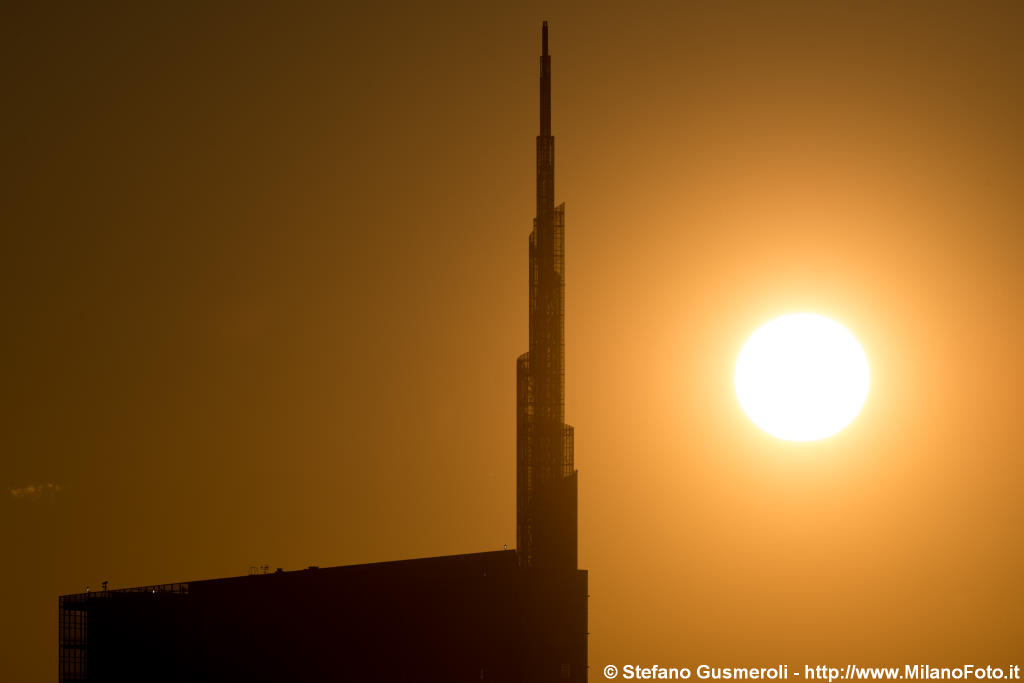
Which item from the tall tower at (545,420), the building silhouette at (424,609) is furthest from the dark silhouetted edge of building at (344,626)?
the tall tower at (545,420)

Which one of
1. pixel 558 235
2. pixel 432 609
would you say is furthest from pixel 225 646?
pixel 558 235

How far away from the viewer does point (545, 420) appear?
183 metres

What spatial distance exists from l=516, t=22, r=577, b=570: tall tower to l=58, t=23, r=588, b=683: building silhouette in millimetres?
137

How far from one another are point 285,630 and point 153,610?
1124 cm

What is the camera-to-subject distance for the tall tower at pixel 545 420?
18212 cm

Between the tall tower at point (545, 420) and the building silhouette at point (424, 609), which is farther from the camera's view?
the tall tower at point (545, 420)

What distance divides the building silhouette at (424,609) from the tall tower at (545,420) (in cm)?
14

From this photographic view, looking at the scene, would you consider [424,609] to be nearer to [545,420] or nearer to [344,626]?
[344,626]

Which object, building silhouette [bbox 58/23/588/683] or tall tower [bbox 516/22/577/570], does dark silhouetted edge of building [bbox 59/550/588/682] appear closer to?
building silhouette [bbox 58/23/588/683]

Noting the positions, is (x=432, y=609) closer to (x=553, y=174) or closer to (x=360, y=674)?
(x=360, y=674)

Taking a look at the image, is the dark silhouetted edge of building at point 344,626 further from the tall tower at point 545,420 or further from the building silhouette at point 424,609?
the tall tower at point 545,420

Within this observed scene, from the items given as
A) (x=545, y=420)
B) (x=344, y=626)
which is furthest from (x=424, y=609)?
(x=545, y=420)

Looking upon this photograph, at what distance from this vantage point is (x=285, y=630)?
160500mm

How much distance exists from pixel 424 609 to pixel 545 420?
23916 mm
